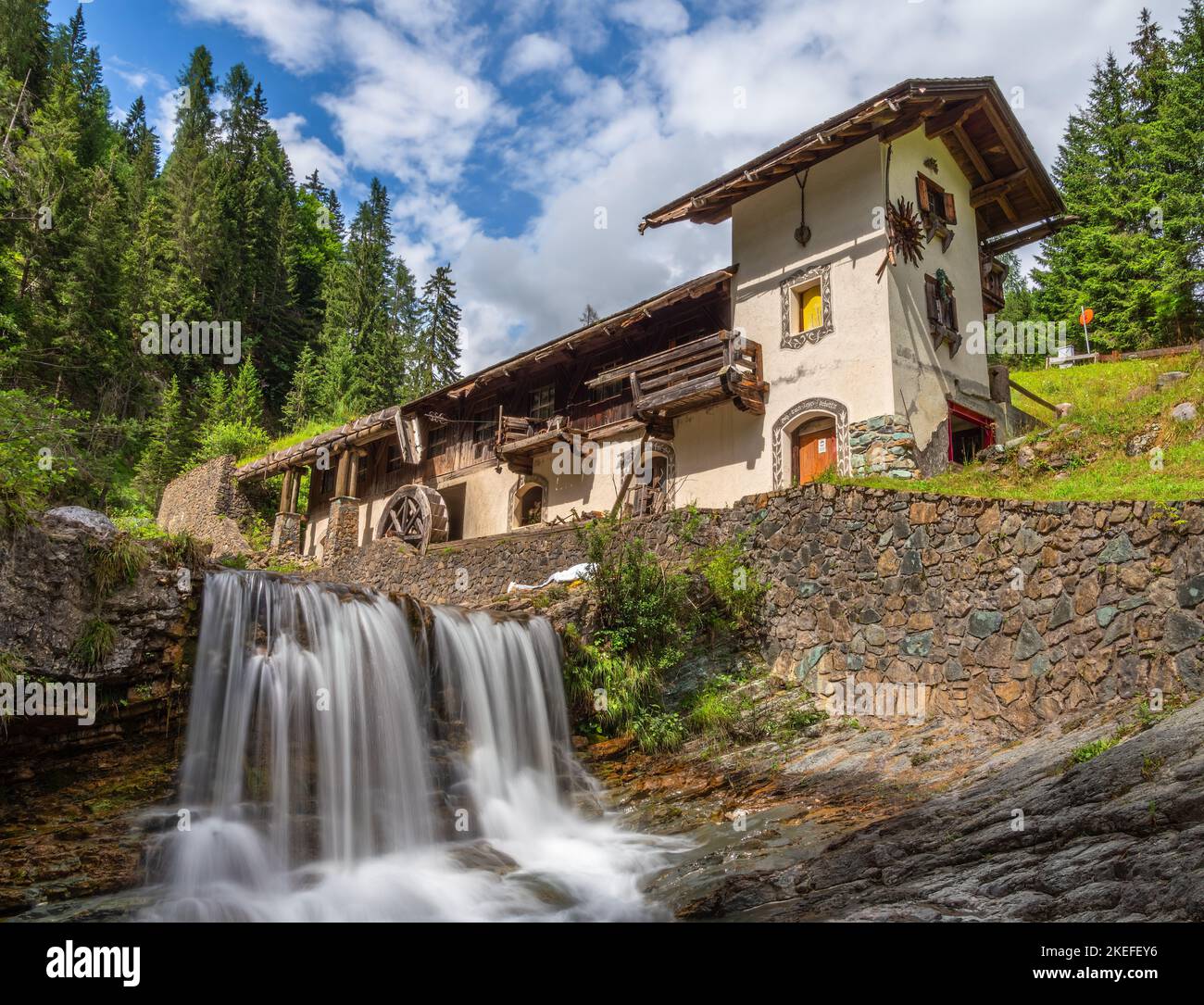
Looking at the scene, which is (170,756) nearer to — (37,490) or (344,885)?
(344,885)

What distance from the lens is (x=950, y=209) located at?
18906 mm

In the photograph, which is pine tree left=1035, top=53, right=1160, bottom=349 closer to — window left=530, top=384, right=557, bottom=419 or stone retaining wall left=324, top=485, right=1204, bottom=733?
window left=530, top=384, right=557, bottom=419

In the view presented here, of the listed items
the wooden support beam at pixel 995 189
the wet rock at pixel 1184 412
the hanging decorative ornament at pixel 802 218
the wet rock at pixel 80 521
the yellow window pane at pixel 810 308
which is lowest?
the wet rock at pixel 80 521

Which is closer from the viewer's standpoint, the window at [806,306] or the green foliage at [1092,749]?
the green foliage at [1092,749]

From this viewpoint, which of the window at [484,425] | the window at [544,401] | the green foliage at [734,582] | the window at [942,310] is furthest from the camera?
the window at [484,425]

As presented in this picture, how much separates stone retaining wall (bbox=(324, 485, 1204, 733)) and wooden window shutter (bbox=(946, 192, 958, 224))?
32.2 feet

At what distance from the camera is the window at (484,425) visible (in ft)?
83.6

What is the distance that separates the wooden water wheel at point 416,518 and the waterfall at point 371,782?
1182 cm

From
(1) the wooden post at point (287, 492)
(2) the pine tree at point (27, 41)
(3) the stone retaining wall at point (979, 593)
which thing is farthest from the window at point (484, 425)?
(2) the pine tree at point (27, 41)

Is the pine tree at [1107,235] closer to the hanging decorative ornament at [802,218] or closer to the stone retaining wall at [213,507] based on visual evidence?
the hanging decorative ornament at [802,218]

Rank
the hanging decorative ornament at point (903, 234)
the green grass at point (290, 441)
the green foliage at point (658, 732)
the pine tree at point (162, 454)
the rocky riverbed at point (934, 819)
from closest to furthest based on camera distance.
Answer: the rocky riverbed at point (934, 819), the green foliage at point (658, 732), the hanging decorative ornament at point (903, 234), the green grass at point (290, 441), the pine tree at point (162, 454)

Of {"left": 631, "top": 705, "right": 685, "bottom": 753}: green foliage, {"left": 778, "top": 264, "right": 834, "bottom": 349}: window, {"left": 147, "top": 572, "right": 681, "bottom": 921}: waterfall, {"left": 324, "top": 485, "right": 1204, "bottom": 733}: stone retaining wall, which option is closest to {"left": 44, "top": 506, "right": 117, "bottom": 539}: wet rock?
{"left": 147, "top": 572, "right": 681, "bottom": 921}: waterfall

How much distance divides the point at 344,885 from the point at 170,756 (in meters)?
2.14

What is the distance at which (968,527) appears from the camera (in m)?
10.8
